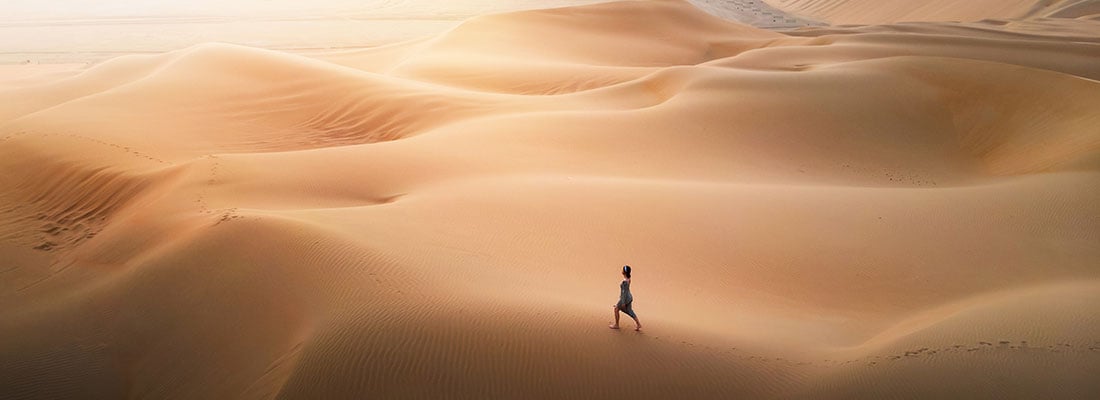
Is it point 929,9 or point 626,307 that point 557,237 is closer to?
point 626,307

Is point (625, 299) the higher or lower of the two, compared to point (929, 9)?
lower

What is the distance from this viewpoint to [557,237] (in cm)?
683

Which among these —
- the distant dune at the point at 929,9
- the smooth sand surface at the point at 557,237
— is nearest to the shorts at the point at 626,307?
the smooth sand surface at the point at 557,237

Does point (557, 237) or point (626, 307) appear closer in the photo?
point (626, 307)

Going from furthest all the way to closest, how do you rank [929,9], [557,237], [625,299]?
[929,9] < [557,237] < [625,299]

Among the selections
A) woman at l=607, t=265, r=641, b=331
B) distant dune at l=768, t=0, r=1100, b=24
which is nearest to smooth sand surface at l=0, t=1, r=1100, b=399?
woman at l=607, t=265, r=641, b=331

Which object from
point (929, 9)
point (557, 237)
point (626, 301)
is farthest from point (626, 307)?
point (929, 9)

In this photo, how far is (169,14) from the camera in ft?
96.9

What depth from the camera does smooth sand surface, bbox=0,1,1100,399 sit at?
15.2 ft

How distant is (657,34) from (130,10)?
22752mm

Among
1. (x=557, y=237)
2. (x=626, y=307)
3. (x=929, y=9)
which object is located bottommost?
(x=626, y=307)

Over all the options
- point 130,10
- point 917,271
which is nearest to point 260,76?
point 917,271

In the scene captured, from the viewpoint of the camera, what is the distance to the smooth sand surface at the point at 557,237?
4.63 m

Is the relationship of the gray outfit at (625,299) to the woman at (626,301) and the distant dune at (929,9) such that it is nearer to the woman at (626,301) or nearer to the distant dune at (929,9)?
the woman at (626,301)
